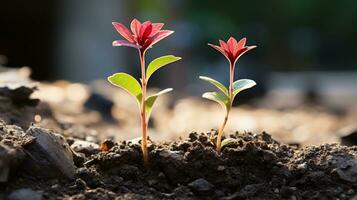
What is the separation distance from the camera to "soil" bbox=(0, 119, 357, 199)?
170 centimetres

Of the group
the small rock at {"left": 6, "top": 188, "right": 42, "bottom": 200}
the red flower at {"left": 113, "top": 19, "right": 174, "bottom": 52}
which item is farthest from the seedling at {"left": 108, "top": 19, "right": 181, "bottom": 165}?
the small rock at {"left": 6, "top": 188, "right": 42, "bottom": 200}

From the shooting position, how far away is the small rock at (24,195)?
62.5 inches

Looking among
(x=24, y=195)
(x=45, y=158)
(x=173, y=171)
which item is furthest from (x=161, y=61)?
(x=24, y=195)

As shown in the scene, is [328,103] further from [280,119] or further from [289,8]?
[289,8]

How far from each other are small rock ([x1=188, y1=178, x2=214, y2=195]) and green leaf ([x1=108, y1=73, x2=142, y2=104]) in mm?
290

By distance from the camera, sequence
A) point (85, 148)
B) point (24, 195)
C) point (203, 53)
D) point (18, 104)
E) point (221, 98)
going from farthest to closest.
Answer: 1. point (203, 53)
2. point (18, 104)
3. point (85, 148)
4. point (221, 98)
5. point (24, 195)

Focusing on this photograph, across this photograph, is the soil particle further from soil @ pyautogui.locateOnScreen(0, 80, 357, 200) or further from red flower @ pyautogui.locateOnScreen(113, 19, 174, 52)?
red flower @ pyautogui.locateOnScreen(113, 19, 174, 52)

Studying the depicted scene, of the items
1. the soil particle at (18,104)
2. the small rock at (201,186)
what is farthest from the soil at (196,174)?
the soil particle at (18,104)

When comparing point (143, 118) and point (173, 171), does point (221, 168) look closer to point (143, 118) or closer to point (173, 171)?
point (173, 171)

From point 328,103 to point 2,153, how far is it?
242 inches

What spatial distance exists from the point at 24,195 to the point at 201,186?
0.46 meters

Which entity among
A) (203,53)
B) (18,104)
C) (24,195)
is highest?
(203,53)

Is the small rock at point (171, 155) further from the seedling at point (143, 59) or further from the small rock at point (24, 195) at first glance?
the small rock at point (24, 195)

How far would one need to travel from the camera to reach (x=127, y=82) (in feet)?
5.92
